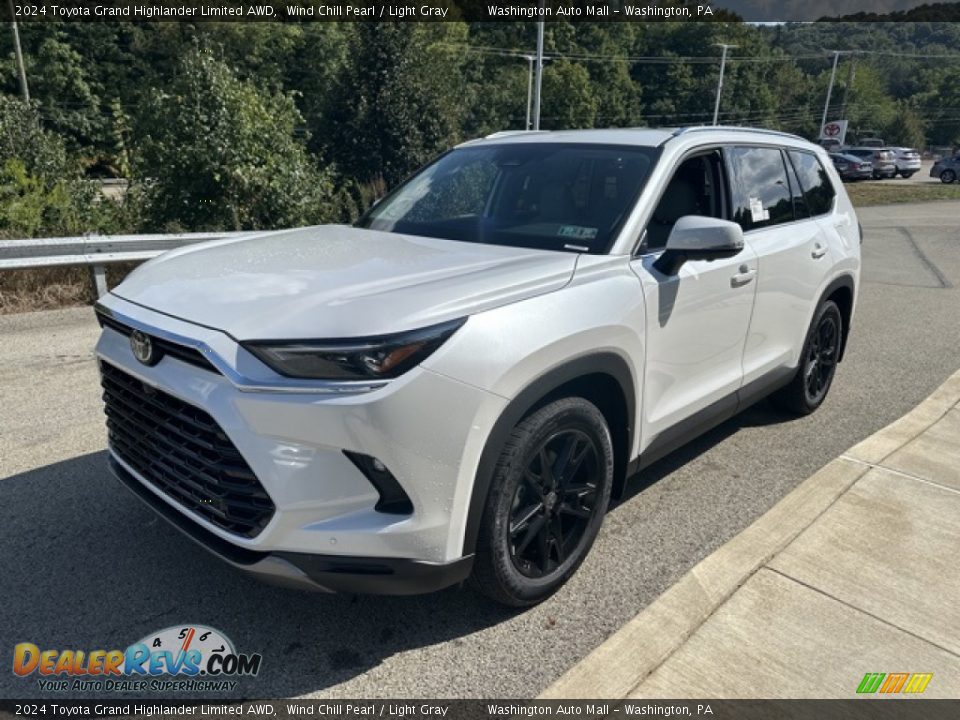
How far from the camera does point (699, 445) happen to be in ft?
14.7

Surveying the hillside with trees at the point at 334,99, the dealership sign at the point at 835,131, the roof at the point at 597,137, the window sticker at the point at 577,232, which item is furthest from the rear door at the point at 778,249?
the dealership sign at the point at 835,131

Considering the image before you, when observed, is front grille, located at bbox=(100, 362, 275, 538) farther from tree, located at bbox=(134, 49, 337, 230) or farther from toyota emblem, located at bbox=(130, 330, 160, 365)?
tree, located at bbox=(134, 49, 337, 230)

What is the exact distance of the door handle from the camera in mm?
3605

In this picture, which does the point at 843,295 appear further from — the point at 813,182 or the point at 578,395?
the point at 578,395

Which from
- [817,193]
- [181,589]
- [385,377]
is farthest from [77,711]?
[817,193]

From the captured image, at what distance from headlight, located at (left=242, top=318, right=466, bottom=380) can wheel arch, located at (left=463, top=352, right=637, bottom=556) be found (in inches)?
16.8

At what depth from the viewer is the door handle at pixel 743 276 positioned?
11.8 ft

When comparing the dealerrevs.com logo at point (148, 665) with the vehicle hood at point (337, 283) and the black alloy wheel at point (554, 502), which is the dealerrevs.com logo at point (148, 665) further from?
the vehicle hood at point (337, 283)

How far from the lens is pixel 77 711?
232 cm

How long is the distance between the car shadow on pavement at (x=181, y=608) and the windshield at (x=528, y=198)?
63.2 inches

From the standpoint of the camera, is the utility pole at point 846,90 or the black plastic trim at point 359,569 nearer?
the black plastic trim at point 359,569

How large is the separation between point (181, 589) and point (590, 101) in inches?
2996

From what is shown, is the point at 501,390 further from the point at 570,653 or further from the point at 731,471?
the point at 731,471

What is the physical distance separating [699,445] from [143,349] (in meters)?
3.29
